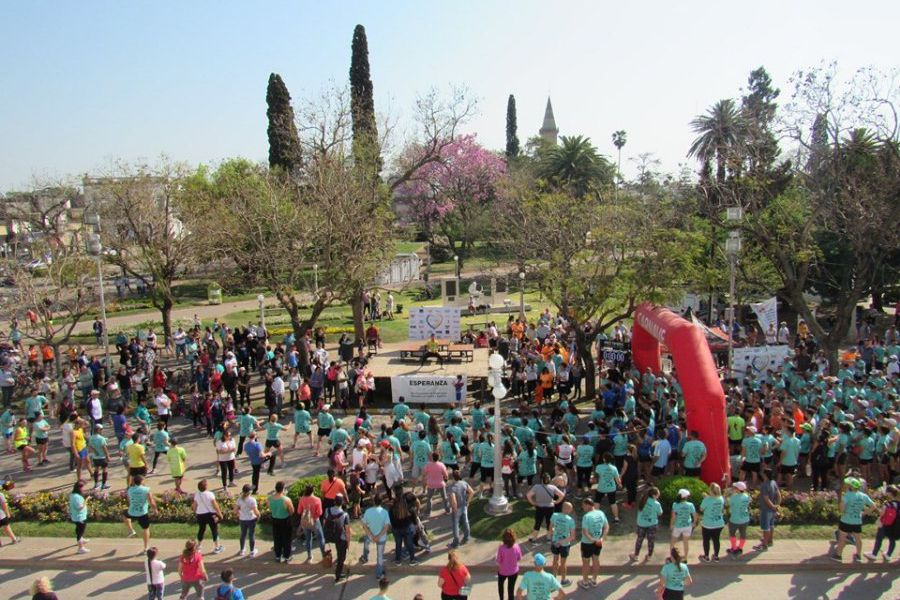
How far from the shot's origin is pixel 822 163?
23094 millimetres

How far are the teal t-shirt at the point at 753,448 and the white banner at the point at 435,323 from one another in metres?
11.4

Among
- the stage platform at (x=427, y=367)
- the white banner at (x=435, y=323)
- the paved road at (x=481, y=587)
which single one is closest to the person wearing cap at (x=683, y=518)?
the paved road at (x=481, y=587)

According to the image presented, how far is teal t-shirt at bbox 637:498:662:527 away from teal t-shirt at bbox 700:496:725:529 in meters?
0.72

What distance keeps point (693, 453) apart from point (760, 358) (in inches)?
356

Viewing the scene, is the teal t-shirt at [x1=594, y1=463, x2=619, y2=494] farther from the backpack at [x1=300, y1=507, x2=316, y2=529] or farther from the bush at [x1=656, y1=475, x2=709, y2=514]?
the backpack at [x1=300, y1=507, x2=316, y2=529]

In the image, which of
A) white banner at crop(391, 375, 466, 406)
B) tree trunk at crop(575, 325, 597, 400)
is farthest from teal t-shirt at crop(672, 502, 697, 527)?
white banner at crop(391, 375, 466, 406)

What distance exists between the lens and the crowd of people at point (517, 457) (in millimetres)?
11328

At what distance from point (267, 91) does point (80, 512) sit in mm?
41241

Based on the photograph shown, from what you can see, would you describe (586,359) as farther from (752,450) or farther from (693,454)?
(693,454)

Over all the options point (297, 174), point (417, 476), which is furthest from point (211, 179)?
point (417, 476)

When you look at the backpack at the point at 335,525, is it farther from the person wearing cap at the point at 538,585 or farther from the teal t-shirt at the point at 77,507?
the teal t-shirt at the point at 77,507

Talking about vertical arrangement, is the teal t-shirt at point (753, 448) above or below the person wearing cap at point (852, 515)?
above

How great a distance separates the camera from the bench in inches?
907

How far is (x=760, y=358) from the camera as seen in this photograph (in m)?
21.1
